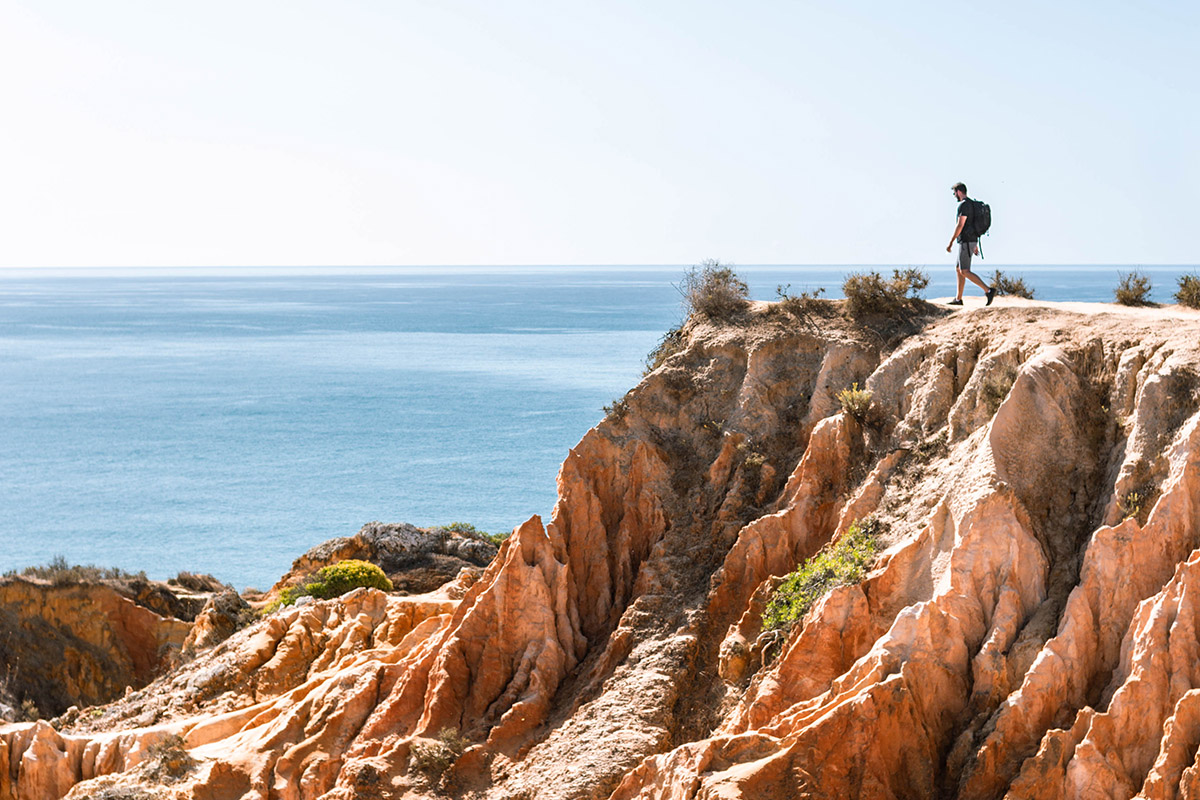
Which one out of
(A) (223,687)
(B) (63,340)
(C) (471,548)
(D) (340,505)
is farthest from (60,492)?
(B) (63,340)

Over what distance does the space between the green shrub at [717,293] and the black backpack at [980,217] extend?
5010mm

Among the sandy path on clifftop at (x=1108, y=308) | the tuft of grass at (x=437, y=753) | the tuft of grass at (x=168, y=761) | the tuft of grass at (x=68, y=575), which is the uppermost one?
the sandy path on clifftop at (x=1108, y=308)

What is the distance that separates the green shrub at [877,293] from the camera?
77.0 feet

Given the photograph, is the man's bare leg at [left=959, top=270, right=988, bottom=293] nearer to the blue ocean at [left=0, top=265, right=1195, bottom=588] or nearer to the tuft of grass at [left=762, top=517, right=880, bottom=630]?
the tuft of grass at [left=762, top=517, right=880, bottom=630]

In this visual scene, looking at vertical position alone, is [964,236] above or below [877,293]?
above

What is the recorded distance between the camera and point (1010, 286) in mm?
25047

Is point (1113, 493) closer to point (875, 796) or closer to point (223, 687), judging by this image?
point (875, 796)

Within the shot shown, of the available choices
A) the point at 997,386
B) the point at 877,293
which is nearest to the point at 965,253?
the point at 877,293

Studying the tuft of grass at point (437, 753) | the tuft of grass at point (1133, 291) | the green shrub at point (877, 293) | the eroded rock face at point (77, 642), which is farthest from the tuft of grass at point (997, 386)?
the eroded rock face at point (77, 642)

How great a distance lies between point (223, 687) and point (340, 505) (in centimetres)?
6463

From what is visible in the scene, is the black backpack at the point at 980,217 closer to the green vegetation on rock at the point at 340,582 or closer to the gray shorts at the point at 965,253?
the gray shorts at the point at 965,253

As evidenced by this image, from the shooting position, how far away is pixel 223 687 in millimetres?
27359

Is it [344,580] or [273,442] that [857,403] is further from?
[273,442]

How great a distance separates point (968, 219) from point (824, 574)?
28.8ft
